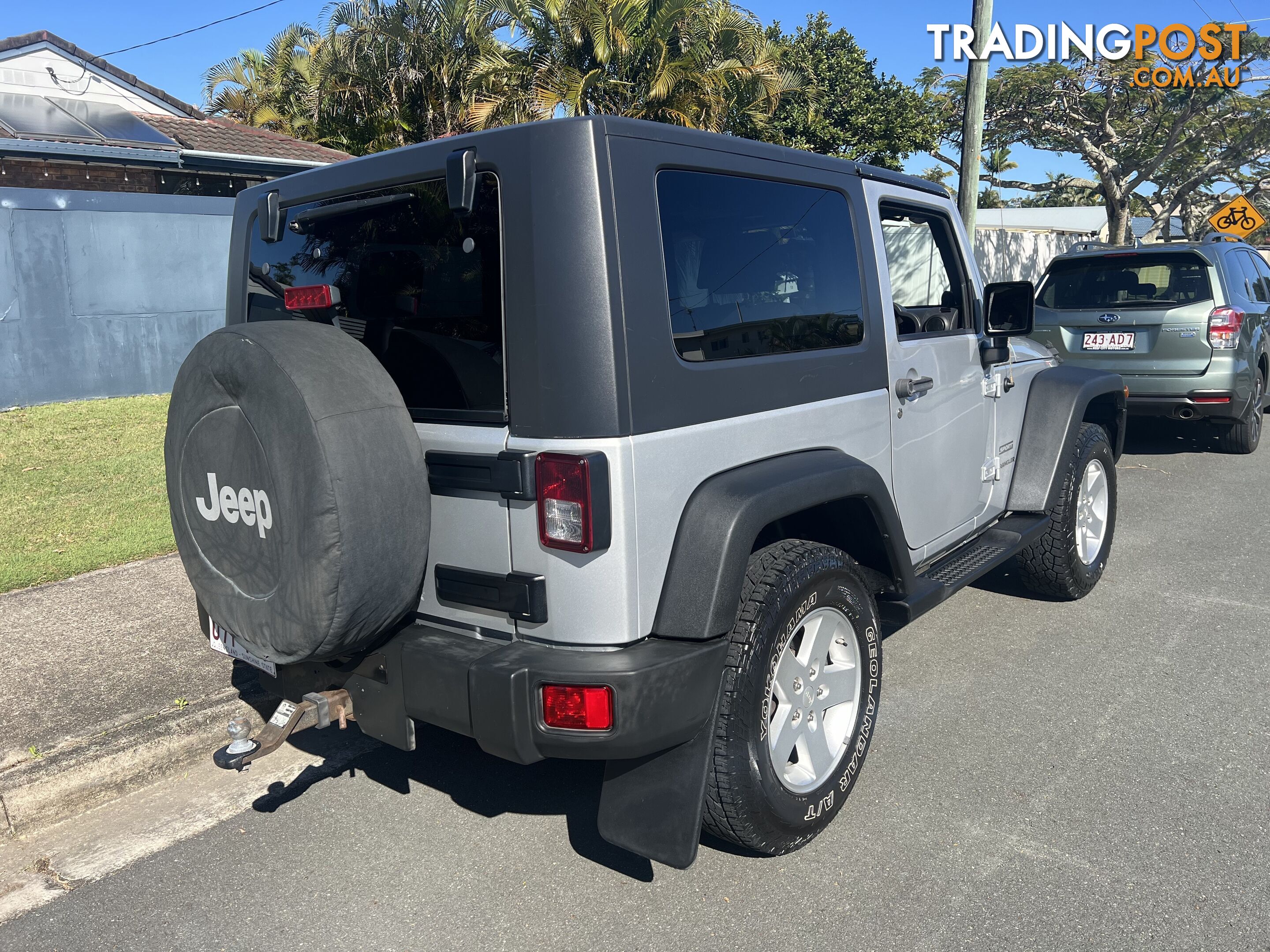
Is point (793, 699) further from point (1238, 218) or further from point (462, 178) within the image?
point (1238, 218)

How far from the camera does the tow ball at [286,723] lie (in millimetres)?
2822

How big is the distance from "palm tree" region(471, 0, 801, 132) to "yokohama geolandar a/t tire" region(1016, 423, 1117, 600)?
11071mm

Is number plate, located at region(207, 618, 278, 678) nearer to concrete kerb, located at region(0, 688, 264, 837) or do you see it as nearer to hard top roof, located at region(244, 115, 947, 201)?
concrete kerb, located at region(0, 688, 264, 837)

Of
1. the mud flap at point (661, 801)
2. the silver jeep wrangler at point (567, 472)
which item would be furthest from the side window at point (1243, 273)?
the mud flap at point (661, 801)

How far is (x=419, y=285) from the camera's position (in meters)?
2.83

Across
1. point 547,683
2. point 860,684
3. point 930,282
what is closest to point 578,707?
point 547,683

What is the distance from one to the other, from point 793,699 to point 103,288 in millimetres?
10827

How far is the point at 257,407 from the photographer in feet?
8.46

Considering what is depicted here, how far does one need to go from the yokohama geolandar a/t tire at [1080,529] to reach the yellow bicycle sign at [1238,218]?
15.1 m

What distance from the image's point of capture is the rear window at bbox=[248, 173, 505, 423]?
2.66 meters

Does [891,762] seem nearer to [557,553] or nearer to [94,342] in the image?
[557,553]

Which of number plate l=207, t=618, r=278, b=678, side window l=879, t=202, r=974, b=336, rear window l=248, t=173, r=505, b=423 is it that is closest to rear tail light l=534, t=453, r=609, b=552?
rear window l=248, t=173, r=505, b=423

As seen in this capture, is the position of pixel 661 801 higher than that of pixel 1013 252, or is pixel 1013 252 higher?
pixel 1013 252

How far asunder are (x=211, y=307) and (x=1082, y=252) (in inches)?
380
